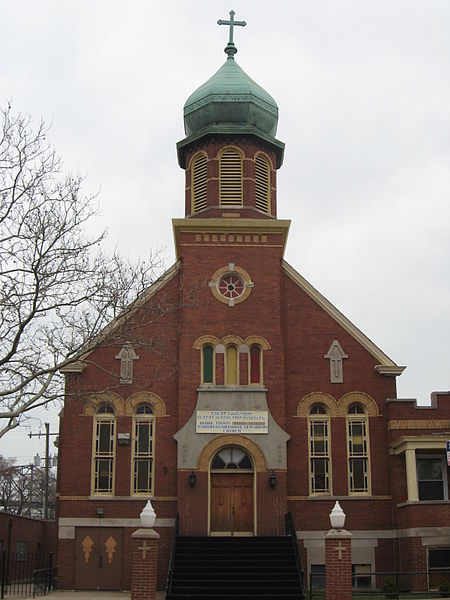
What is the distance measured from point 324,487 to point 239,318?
6.11 meters

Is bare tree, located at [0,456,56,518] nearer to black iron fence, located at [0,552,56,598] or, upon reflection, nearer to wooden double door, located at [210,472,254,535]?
black iron fence, located at [0,552,56,598]

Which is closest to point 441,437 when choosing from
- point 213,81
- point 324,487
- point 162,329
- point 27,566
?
point 324,487

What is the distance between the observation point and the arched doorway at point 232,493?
26.9 m

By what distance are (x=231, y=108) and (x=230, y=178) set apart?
8.64 feet

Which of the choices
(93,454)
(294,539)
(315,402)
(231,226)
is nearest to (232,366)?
(315,402)

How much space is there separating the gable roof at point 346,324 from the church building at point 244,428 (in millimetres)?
44

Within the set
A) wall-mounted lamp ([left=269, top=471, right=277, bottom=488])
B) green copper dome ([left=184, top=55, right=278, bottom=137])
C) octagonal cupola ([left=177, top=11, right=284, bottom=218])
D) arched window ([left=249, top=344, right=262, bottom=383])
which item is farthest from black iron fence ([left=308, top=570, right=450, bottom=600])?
green copper dome ([left=184, top=55, right=278, bottom=137])

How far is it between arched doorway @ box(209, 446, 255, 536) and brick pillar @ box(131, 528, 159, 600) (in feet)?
17.8

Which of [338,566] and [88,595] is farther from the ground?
[338,566]

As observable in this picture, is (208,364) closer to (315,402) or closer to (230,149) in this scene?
(315,402)

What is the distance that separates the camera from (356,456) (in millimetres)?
28000

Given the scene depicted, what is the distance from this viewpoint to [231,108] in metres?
31.0

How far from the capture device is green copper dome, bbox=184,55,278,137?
102 ft

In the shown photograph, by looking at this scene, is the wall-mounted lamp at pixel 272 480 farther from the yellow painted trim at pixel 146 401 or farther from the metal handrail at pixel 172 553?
the yellow painted trim at pixel 146 401
